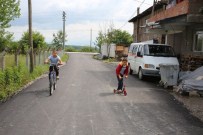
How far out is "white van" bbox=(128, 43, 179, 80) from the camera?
57.2 ft

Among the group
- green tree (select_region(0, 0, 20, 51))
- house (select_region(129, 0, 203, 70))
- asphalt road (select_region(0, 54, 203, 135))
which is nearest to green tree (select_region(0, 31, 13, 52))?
green tree (select_region(0, 0, 20, 51))

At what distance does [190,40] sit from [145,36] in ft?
71.3

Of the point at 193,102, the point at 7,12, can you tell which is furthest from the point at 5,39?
the point at 193,102

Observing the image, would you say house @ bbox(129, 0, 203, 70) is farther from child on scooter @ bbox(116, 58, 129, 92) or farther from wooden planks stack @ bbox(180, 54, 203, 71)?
child on scooter @ bbox(116, 58, 129, 92)

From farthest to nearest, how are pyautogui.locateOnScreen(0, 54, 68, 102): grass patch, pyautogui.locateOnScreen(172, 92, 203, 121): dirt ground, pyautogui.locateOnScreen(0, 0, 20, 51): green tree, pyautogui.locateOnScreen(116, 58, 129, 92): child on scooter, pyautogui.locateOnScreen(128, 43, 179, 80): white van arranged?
pyautogui.locateOnScreen(0, 0, 20, 51): green tree, pyautogui.locateOnScreen(128, 43, 179, 80): white van, pyautogui.locateOnScreen(116, 58, 129, 92): child on scooter, pyautogui.locateOnScreen(0, 54, 68, 102): grass patch, pyautogui.locateOnScreen(172, 92, 203, 121): dirt ground

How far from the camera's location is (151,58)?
17.8 meters

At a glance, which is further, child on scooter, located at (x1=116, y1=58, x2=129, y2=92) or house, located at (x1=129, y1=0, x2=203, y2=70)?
house, located at (x1=129, y1=0, x2=203, y2=70)

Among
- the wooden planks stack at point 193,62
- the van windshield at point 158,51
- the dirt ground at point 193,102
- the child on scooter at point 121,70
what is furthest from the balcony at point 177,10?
the child on scooter at point 121,70

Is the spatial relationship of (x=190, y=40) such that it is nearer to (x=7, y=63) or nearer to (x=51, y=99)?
(x=7, y=63)

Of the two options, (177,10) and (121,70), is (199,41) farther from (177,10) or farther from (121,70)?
(121,70)

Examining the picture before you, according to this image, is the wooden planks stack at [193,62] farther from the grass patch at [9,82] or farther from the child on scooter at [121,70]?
the grass patch at [9,82]

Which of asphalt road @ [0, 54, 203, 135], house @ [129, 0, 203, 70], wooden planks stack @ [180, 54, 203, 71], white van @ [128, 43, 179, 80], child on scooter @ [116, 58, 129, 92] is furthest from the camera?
white van @ [128, 43, 179, 80]

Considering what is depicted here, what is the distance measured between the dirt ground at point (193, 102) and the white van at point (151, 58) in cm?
392

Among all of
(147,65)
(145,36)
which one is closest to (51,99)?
(147,65)
